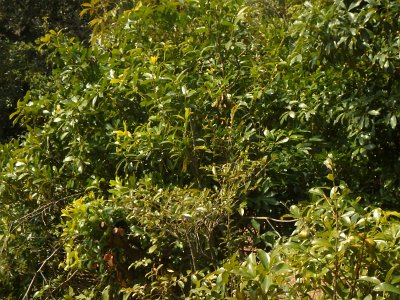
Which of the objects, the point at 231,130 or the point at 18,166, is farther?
the point at 18,166

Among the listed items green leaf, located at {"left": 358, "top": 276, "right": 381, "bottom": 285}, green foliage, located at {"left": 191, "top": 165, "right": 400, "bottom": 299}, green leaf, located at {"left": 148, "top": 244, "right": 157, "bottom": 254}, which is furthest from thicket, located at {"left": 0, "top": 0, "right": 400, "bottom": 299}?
green leaf, located at {"left": 358, "top": 276, "right": 381, "bottom": 285}

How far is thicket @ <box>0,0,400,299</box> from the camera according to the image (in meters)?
3.20

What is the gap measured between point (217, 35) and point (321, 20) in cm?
71

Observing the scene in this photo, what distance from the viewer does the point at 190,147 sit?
11.3 ft

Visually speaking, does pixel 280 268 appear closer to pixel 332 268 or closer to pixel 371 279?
pixel 332 268

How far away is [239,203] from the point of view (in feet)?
10.8

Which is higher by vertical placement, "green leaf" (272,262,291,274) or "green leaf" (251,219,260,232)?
"green leaf" (272,262,291,274)

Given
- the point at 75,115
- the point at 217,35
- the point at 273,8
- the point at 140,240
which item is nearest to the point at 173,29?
the point at 217,35

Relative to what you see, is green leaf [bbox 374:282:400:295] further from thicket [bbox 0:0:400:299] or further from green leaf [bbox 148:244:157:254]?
green leaf [bbox 148:244:157:254]

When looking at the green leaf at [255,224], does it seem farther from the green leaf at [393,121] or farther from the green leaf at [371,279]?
the green leaf at [371,279]

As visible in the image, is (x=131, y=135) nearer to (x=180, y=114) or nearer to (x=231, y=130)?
(x=180, y=114)

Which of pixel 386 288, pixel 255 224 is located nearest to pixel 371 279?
pixel 386 288

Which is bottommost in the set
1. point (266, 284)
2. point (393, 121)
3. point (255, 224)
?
point (255, 224)

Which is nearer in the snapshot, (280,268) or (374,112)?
(280,268)
